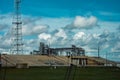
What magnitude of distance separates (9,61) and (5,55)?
9.81 meters

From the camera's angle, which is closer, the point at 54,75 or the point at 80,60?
the point at 54,75

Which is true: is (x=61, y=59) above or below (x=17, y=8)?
below

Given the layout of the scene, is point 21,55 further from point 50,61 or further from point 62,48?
point 62,48

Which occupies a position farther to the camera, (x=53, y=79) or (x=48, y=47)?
(x=48, y=47)

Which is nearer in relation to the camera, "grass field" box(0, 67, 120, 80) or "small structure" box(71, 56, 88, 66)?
"grass field" box(0, 67, 120, 80)

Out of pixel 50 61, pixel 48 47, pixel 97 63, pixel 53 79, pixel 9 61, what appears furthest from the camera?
→ pixel 48 47

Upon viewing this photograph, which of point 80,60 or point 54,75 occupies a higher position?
point 80,60

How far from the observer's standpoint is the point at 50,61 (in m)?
112

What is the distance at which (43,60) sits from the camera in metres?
113

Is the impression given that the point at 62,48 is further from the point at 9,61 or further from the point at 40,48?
the point at 9,61

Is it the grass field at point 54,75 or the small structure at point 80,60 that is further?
the small structure at point 80,60

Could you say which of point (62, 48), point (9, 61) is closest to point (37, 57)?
point (9, 61)

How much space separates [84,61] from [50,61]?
52.3ft

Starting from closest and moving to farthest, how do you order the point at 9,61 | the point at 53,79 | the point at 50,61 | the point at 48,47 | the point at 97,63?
the point at 53,79, the point at 9,61, the point at 50,61, the point at 97,63, the point at 48,47
